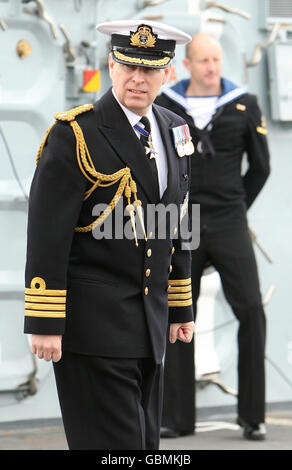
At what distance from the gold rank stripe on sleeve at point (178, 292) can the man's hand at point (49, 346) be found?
562 mm

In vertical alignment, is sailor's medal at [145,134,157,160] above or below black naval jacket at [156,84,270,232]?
above

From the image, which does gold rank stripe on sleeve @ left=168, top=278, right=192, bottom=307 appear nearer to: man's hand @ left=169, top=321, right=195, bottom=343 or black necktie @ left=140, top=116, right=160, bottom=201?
man's hand @ left=169, top=321, right=195, bottom=343

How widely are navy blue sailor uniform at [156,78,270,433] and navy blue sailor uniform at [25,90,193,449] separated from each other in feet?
7.44

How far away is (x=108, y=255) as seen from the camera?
352 cm

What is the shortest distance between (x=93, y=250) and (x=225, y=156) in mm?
2563

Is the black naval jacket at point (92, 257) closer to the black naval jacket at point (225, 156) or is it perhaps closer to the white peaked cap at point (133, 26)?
the white peaked cap at point (133, 26)

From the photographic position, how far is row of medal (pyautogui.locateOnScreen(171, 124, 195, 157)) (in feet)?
12.4

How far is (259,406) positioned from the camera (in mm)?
5938

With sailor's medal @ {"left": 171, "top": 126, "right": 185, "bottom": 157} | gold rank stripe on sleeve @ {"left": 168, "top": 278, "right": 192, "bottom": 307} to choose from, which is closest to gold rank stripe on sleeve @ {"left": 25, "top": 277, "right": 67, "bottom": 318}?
gold rank stripe on sleeve @ {"left": 168, "top": 278, "right": 192, "bottom": 307}

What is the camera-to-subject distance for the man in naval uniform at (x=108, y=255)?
3447mm

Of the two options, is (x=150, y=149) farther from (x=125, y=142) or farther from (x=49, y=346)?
(x=49, y=346)

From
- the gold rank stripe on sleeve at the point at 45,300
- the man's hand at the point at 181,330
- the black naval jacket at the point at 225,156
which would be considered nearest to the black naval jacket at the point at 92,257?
the gold rank stripe on sleeve at the point at 45,300
